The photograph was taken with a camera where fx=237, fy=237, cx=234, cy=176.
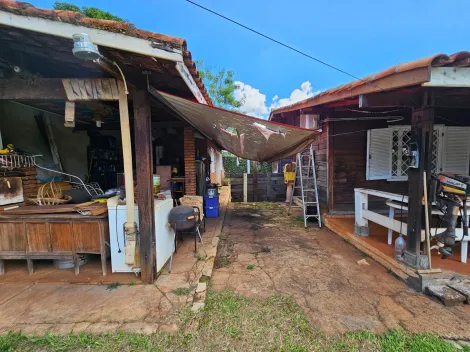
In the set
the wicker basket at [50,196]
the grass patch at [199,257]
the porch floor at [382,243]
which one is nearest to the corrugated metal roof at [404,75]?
the porch floor at [382,243]

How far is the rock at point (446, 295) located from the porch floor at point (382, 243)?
0.47 metres

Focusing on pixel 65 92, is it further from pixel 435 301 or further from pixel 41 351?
pixel 435 301

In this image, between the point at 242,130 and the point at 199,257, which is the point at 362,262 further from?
the point at 242,130

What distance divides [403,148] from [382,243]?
251 centimetres

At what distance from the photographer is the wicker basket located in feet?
11.0

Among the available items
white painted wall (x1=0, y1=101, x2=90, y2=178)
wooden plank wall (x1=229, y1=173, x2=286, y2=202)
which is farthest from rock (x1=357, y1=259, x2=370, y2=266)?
wooden plank wall (x1=229, y1=173, x2=286, y2=202)

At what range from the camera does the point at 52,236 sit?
3.03 meters

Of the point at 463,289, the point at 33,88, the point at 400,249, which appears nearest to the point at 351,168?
the point at 400,249

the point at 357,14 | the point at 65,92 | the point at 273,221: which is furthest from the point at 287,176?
the point at 65,92

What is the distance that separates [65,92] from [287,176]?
6.98 meters

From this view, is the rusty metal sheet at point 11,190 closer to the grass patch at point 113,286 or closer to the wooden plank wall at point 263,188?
the grass patch at point 113,286

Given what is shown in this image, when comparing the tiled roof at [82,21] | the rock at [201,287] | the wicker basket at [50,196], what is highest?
the tiled roof at [82,21]

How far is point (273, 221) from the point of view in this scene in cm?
634

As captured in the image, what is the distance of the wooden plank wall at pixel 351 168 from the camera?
5.57 metres
